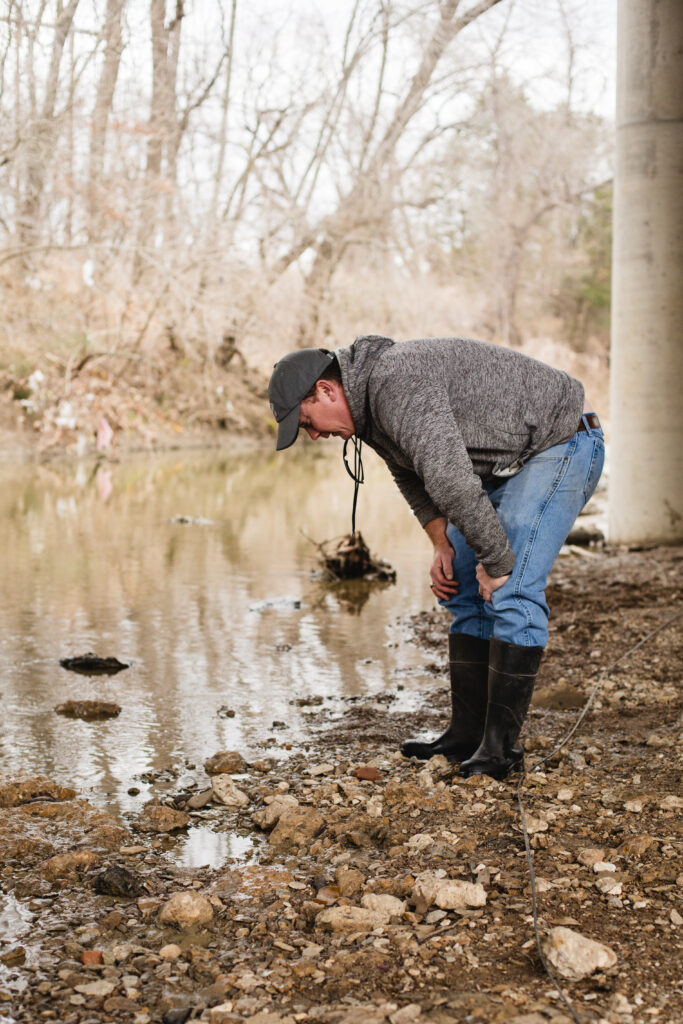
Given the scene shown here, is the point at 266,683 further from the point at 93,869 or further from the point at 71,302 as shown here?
A: the point at 71,302

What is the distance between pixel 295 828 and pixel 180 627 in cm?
295

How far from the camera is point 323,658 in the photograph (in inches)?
202

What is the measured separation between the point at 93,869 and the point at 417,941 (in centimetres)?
92

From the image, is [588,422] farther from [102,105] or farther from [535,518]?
[102,105]

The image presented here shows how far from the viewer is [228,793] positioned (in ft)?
10.5

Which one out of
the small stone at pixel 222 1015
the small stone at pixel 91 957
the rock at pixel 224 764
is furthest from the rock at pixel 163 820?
the small stone at pixel 222 1015

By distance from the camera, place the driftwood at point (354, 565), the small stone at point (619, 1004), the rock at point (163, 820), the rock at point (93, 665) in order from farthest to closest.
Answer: the driftwood at point (354, 565), the rock at point (93, 665), the rock at point (163, 820), the small stone at point (619, 1004)

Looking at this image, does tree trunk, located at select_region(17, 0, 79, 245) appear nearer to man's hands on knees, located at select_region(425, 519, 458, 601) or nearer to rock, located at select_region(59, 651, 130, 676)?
rock, located at select_region(59, 651, 130, 676)

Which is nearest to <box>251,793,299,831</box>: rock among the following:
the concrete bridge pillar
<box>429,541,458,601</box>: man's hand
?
<box>429,541,458,601</box>: man's hand

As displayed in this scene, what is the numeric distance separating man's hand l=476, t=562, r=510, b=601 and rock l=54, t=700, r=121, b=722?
172 centimetres

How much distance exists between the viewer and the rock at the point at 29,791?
126 inches

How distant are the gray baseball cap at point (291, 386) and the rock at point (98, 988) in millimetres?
1397

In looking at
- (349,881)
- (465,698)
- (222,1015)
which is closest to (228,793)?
(349,881)

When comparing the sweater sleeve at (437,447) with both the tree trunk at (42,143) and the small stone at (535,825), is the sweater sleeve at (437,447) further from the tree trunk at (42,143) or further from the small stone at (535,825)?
the tree trunk at (42,143)
